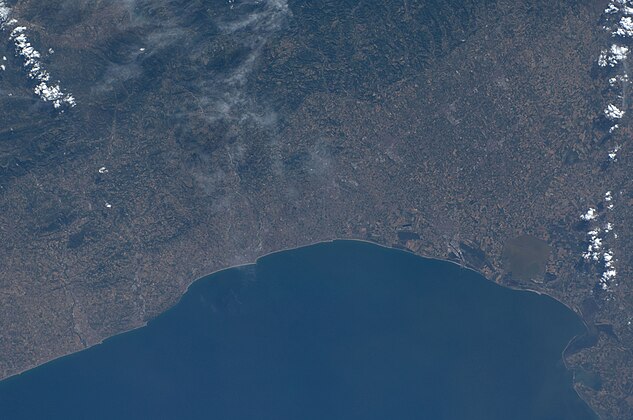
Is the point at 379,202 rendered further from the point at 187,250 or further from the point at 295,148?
the point at 187,250

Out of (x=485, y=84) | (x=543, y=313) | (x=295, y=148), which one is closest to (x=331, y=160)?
(x=295, y=148)

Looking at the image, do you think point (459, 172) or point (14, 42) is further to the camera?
point (459, 172)

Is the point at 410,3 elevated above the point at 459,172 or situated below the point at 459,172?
above

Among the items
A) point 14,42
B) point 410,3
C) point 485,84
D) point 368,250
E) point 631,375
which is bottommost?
point 631,375

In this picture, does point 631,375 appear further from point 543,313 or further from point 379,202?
point 379,202

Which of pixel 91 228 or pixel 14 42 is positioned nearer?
pixel 14 42

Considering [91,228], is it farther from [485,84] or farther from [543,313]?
[543,313]

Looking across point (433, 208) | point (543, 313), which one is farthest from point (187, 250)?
point (543, 313)

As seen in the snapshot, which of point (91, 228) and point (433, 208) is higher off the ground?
Answer: point (433, 208)

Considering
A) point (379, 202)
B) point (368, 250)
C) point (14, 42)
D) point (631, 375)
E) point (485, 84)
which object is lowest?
point (631, 375)
